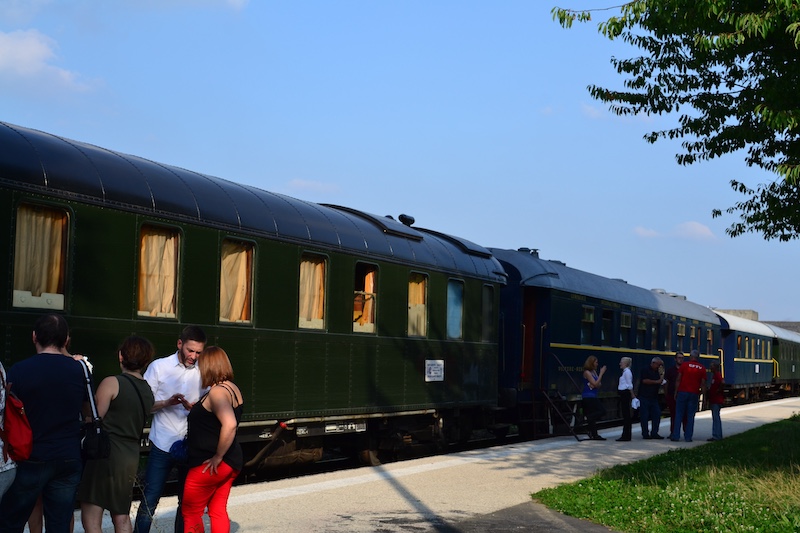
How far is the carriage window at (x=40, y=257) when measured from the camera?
891 cm

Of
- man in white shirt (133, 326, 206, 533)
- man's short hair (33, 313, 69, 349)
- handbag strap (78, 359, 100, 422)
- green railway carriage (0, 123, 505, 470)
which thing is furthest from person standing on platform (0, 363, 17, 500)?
green railway carriage (0, 123, 505, 470)

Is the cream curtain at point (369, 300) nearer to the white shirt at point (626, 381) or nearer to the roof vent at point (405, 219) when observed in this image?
the roof vent at point (405, 219)

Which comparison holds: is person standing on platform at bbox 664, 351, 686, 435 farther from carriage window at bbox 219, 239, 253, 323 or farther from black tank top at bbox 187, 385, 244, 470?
black tank top at bbox 187, 385, 244, 470

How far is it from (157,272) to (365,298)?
4.39 m

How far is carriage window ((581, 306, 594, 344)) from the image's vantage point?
916 inches

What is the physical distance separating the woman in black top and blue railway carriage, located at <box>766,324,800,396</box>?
42028 millimetres

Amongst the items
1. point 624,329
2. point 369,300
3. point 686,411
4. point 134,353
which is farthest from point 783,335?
point 134,353

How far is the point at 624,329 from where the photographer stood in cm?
2584

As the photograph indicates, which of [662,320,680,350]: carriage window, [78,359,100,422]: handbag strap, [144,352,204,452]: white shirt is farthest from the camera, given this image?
[662,320,680,350]: carriage window

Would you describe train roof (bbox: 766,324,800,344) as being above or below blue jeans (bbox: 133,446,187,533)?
above

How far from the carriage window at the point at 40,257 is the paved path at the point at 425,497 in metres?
2.02

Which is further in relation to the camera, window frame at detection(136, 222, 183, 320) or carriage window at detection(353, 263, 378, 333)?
carriage window at detection(353, 263, 378, 333)

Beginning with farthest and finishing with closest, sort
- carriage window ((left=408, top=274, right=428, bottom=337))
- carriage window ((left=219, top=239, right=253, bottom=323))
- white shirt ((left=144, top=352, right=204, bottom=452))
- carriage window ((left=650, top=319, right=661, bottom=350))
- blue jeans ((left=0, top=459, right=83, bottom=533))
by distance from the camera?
carriage window ((left=650, top=319, right=661, bottom=350)), carriage window ((left=408, top=274, right=428, bottom=337)), carriage window ((left=219, top=239, right=253, bottom=323)), white shirt ((left=144, top=352, right=204, bottom=452)), blue jeans ((left=0, top=459, right=83, bottom=533))

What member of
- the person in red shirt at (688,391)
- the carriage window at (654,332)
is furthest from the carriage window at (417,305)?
the carriage window at (654,332)
